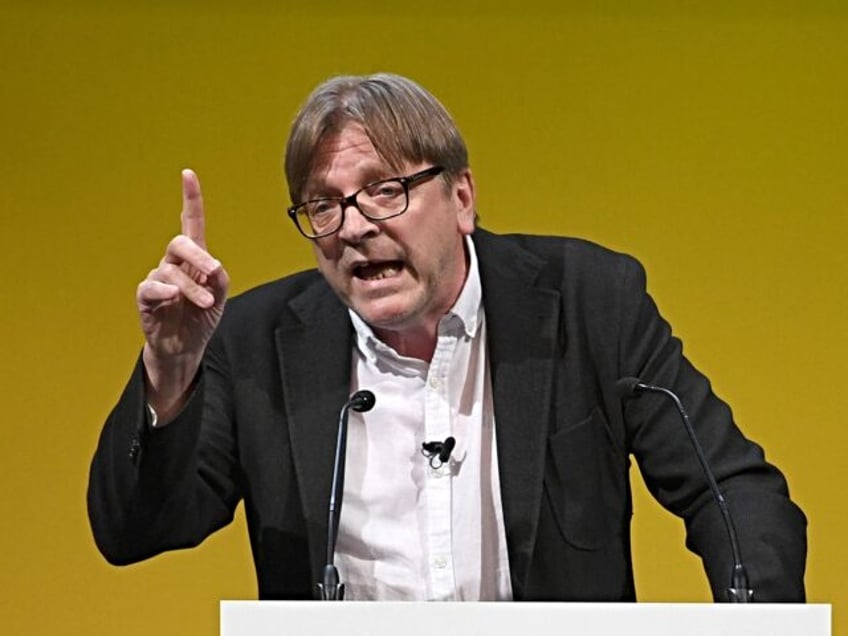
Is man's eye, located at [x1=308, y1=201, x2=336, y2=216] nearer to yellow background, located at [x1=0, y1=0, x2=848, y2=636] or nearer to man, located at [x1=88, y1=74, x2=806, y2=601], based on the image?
man, located at [x1=88, y1=74, x2=806, y2=601]

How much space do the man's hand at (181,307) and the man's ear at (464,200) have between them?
485mm

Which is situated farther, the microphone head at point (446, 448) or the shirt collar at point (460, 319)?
the shirt collar at point (460, 319)

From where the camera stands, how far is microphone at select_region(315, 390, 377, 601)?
1892 millimetres

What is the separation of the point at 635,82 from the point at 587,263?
0.63 metres

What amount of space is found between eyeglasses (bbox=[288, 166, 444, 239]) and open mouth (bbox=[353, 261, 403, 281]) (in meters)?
0.07

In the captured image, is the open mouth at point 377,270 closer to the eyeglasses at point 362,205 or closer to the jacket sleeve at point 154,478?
the eyeglasses at point 362,205

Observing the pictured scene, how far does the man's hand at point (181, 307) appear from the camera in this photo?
1988 millimetres

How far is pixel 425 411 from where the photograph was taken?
241 centimetres

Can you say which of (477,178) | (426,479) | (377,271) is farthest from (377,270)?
(477,178)

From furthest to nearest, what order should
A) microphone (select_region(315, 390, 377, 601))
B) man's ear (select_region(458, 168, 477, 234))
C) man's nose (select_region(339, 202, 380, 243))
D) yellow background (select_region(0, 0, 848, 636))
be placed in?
yellow background (select_region(0, 0, 848, 636)), man's ear (select_region(458, 168, 477, 234)), man's nose (select_region(339, 202, 380, 243)), microphone (select_region(315, 390, 377, 601))

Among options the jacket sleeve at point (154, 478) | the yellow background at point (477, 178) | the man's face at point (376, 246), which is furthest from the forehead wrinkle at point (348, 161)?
the yellow background at point (477, 178)

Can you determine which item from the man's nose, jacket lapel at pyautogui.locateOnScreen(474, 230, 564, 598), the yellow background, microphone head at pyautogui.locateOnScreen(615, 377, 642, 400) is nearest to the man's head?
the man's nose

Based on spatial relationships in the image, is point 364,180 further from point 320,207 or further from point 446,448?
point 446,448

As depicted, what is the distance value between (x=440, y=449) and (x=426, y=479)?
0.07m
